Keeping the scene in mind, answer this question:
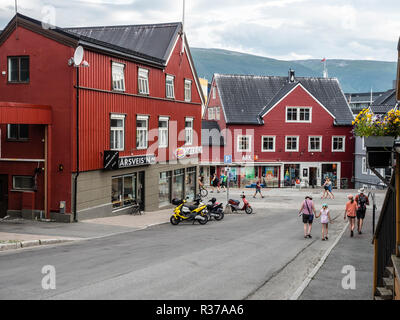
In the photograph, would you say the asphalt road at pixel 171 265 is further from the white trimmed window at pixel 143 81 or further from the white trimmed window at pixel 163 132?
the white trimmed window at pixel 163 132

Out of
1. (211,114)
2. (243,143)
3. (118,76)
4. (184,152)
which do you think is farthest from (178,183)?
(211,114)

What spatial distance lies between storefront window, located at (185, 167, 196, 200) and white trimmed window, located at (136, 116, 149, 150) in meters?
7.95

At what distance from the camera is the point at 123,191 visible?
86.6 feet

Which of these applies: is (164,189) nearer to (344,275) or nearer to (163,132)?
(163,132)

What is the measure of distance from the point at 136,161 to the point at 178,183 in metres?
8.36

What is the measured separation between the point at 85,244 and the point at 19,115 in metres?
6.82

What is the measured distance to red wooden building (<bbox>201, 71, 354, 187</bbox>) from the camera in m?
55.0

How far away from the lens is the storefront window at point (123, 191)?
83.1 ft

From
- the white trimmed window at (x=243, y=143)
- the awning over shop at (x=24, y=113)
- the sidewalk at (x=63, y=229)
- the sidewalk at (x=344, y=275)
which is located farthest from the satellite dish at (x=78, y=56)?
the white trimmed window at (x=243, y=143)

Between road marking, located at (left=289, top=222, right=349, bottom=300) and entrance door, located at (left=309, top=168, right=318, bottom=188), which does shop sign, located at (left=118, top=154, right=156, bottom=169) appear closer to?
road marking, located at (left=289, top=222, right=349, bottom=300)

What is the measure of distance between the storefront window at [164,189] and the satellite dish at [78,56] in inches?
458

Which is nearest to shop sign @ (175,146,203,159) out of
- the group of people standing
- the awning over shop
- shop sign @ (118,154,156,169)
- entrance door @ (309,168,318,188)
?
shop sign @ (118,154,156,169)

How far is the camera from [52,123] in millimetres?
21672
